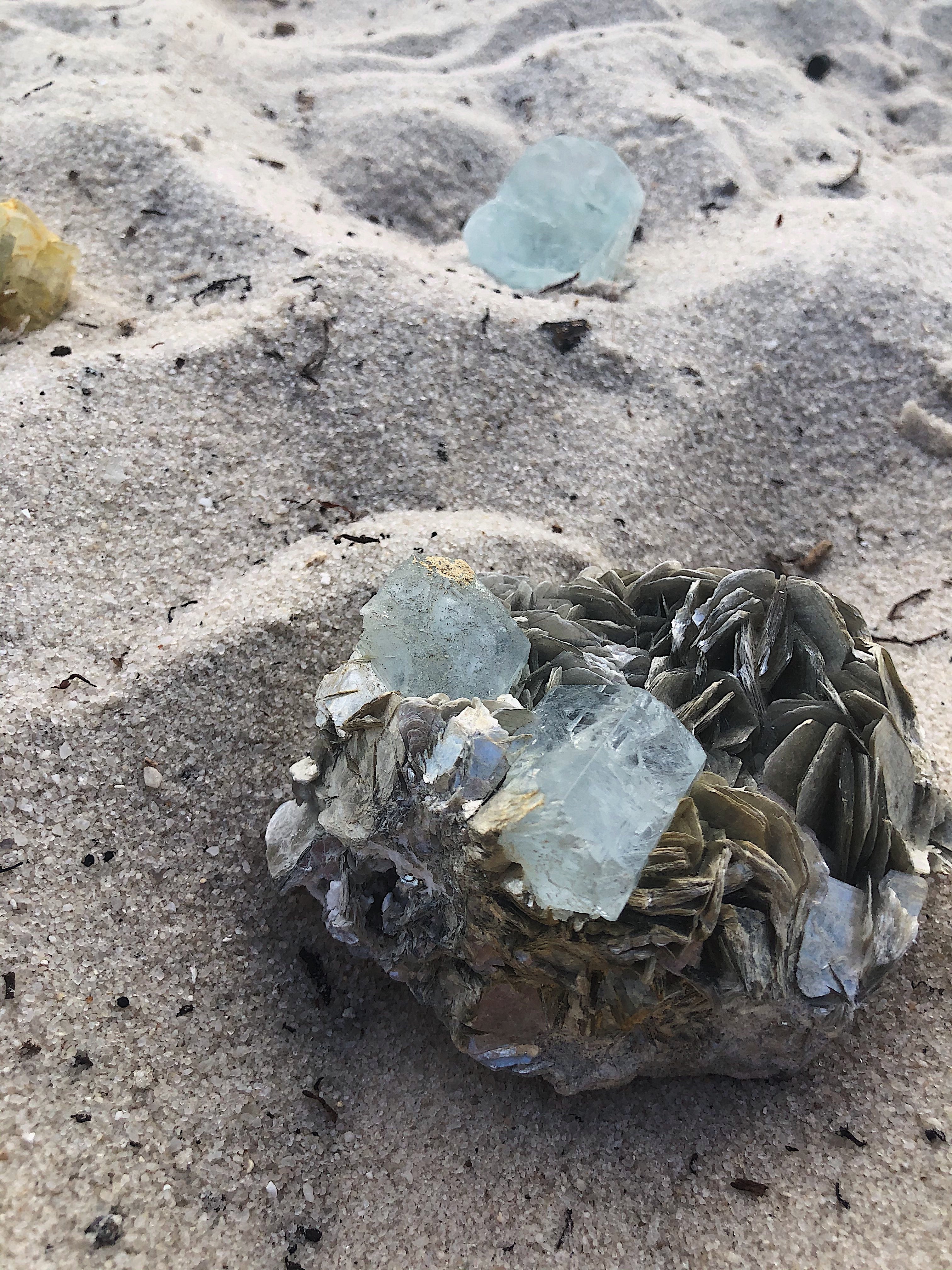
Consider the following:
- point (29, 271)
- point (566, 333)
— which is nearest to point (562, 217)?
point (566, 333)

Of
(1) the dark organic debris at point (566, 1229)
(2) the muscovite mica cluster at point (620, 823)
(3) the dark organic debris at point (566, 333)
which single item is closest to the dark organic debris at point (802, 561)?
(2) the muscovite mica cluster at point (620, 823)

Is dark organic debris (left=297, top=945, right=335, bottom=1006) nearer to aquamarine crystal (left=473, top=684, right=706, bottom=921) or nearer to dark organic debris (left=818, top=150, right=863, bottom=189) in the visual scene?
aquamarine crystal (left=473, top=684, right=706, bottom=921)

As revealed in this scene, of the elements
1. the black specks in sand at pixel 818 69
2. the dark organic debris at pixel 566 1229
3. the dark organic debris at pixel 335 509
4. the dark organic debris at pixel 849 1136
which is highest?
the black specks in sand at pixel 818 69

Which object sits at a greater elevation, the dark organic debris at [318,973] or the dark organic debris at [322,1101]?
the dark organic debris at [318,973]

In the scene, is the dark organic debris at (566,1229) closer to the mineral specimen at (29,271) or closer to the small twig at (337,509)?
the small twig at (337,509)

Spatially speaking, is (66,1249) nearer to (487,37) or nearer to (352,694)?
(352,694)

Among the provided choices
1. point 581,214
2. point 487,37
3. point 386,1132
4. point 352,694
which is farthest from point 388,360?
point 487,37

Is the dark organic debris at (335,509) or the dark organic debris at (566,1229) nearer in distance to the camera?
the dark organic debris at (566,1229)
